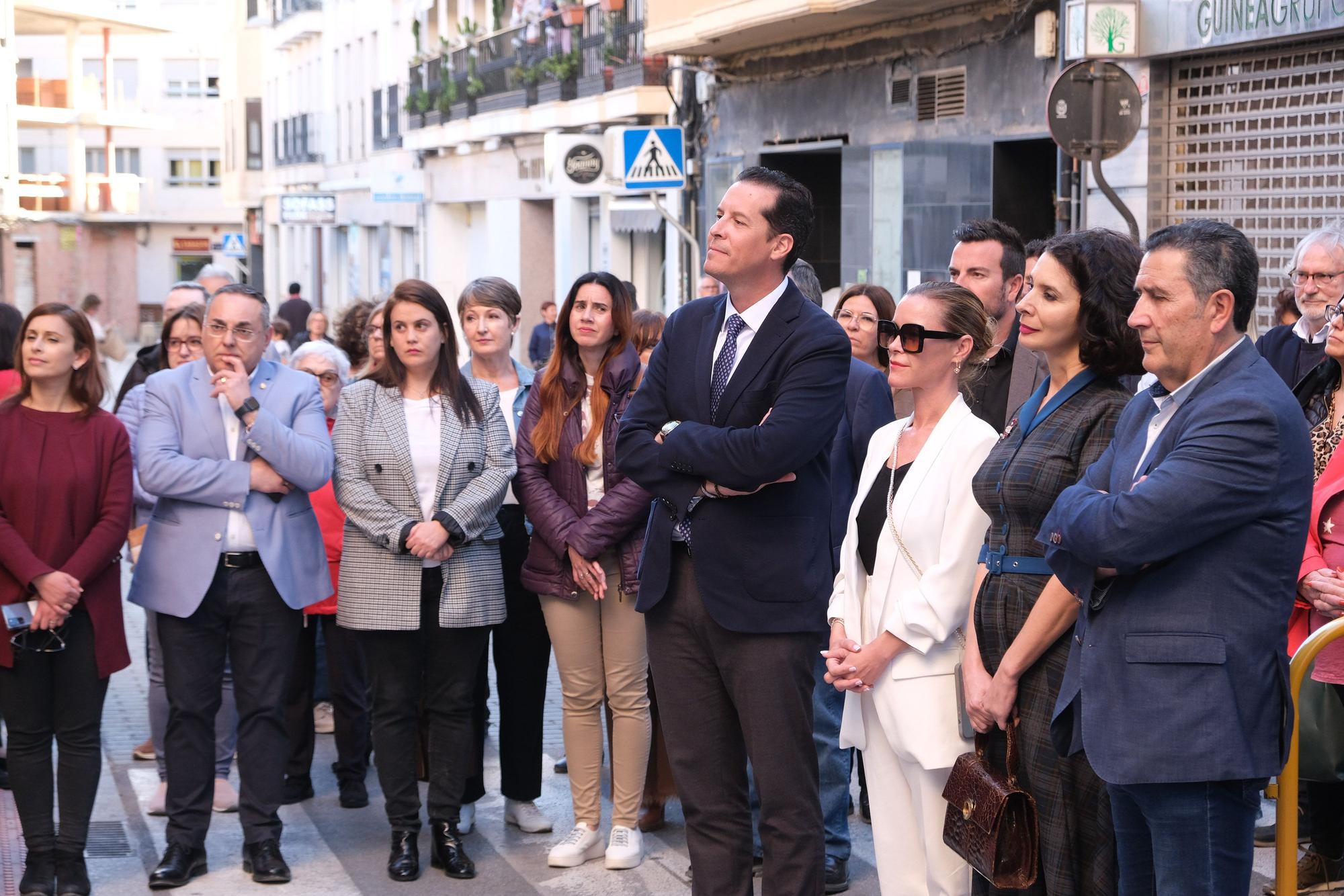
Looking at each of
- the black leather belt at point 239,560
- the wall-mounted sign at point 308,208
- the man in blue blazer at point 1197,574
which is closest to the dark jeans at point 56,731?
the black leather belt at point 239,560

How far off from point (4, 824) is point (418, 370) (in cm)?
271

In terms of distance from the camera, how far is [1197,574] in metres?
3.79

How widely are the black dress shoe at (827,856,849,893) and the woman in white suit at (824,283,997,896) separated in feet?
4.25

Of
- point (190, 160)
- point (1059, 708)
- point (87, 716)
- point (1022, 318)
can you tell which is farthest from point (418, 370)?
point (190, 160)

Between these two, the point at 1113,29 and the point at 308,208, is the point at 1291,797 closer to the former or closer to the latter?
the point at 1113,29

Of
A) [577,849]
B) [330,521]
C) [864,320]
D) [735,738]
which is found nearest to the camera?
[735,738]

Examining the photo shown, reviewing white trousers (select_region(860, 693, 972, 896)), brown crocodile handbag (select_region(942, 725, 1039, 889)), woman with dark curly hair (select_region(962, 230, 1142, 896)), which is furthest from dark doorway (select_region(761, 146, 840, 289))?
brown crocodile handbag (select_region(942, 725, 1039, 889))

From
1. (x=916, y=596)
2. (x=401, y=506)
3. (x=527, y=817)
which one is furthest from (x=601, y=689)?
(x=916, y=596)

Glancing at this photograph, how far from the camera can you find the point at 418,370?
21.7 feet

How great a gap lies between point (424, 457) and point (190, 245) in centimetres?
6696

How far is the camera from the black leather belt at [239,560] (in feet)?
20.8

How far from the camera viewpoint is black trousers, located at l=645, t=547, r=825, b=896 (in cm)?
495

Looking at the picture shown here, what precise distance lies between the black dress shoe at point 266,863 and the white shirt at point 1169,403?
12.5 ft

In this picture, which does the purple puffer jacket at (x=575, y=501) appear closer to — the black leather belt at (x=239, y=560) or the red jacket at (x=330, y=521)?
the black leather belt at (x=239, y=560)
